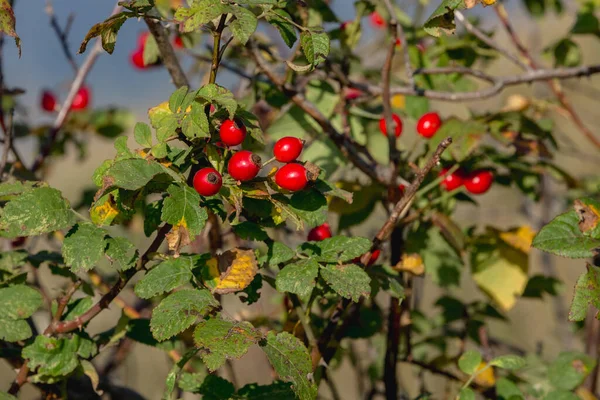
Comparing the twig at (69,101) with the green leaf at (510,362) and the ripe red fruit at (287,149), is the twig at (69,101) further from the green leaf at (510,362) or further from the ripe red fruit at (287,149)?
the green leaf at (510,362)

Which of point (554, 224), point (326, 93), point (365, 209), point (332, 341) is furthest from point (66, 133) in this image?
point (554, 224)

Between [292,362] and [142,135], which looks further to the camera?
[142,135]

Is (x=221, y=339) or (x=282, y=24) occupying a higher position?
(x=282, y=24)

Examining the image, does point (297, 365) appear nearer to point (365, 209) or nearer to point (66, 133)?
point (365, 209)

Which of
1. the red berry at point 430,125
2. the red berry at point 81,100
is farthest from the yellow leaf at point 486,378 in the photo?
the red berry at point 81,100

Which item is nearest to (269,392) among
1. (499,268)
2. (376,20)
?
(499,268)

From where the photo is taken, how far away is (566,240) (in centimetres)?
98

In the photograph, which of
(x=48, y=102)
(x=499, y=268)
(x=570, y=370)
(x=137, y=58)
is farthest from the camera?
(x=48, y=102)

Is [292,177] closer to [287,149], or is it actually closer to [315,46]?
[287,149]

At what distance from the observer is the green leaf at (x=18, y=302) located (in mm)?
1069

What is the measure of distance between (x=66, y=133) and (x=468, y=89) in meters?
1.43

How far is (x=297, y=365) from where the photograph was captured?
877 mm

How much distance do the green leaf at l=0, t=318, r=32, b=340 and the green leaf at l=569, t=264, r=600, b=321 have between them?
839 mm

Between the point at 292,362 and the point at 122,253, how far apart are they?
283 millimetres
